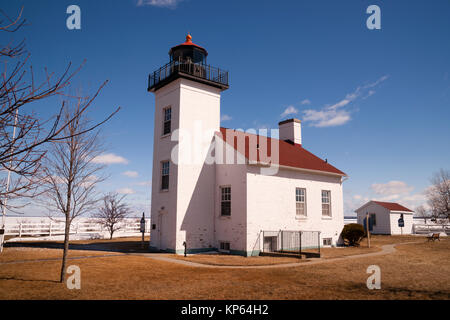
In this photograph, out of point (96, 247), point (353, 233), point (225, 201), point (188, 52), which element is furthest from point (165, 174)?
point (353, 233)

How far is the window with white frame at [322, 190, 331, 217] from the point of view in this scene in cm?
2133

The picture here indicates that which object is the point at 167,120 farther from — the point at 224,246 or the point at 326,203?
the point at 326,203

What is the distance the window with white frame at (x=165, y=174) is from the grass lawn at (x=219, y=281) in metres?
6.19

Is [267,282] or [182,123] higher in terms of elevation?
[182,123]

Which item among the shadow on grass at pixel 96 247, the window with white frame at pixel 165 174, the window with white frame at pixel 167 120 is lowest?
the shadow on grass at pixel 96 247

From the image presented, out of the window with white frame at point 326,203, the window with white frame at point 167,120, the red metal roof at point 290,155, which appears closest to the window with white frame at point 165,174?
the window with white frame at point 167,120

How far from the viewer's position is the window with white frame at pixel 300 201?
19.4 meters

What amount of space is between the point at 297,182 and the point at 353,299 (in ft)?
41.5

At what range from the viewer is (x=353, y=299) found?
697 centimetres
